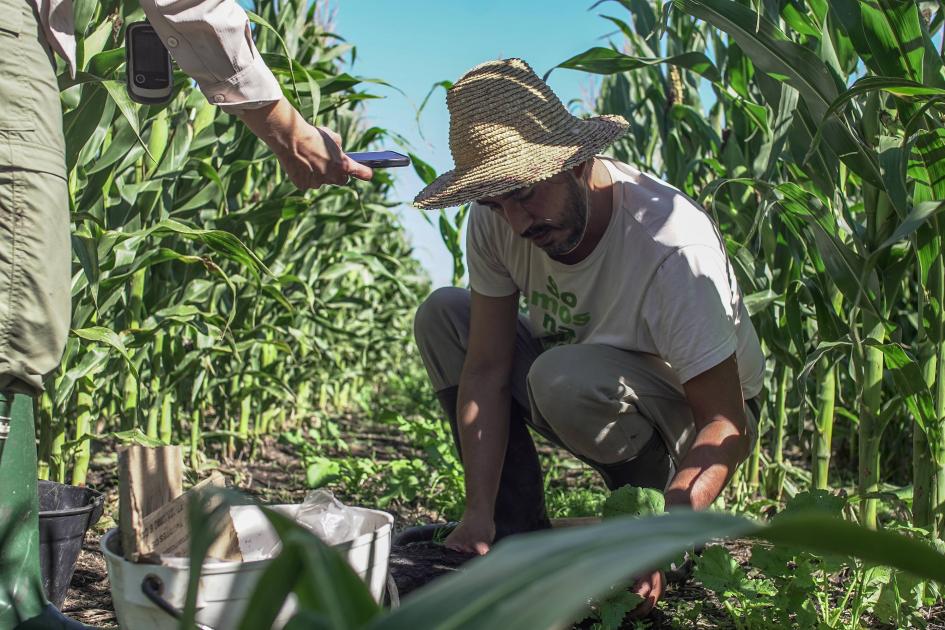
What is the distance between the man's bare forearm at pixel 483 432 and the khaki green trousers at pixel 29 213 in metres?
1.00

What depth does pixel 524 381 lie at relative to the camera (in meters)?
2.27

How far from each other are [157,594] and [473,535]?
3.31 ft

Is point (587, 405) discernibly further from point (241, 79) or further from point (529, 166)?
point (241, 79)

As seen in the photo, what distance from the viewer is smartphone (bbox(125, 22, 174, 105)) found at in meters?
1.66

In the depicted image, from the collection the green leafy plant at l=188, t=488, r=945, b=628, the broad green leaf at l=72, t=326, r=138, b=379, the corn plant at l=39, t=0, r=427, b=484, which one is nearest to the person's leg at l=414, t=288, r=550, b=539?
the corn plant at l=39, t=0, r=427, b=484

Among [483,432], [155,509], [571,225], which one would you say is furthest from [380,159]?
[155,509]

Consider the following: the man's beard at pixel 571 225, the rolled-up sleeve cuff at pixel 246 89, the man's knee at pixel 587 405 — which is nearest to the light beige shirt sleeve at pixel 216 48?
the rolled-up sleeve cuff at pixel 246 89

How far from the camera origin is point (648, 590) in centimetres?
164

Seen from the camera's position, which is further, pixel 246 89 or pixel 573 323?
pixel 573 323

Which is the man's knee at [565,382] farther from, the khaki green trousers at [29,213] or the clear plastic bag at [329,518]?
the khaki green trousers at [29,213]

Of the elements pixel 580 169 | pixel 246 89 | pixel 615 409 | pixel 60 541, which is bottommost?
pixel 60 541

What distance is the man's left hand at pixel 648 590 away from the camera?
162 cm

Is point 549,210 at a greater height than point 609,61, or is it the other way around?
point 609,61

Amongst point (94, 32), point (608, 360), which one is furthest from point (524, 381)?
point (94, 32)
